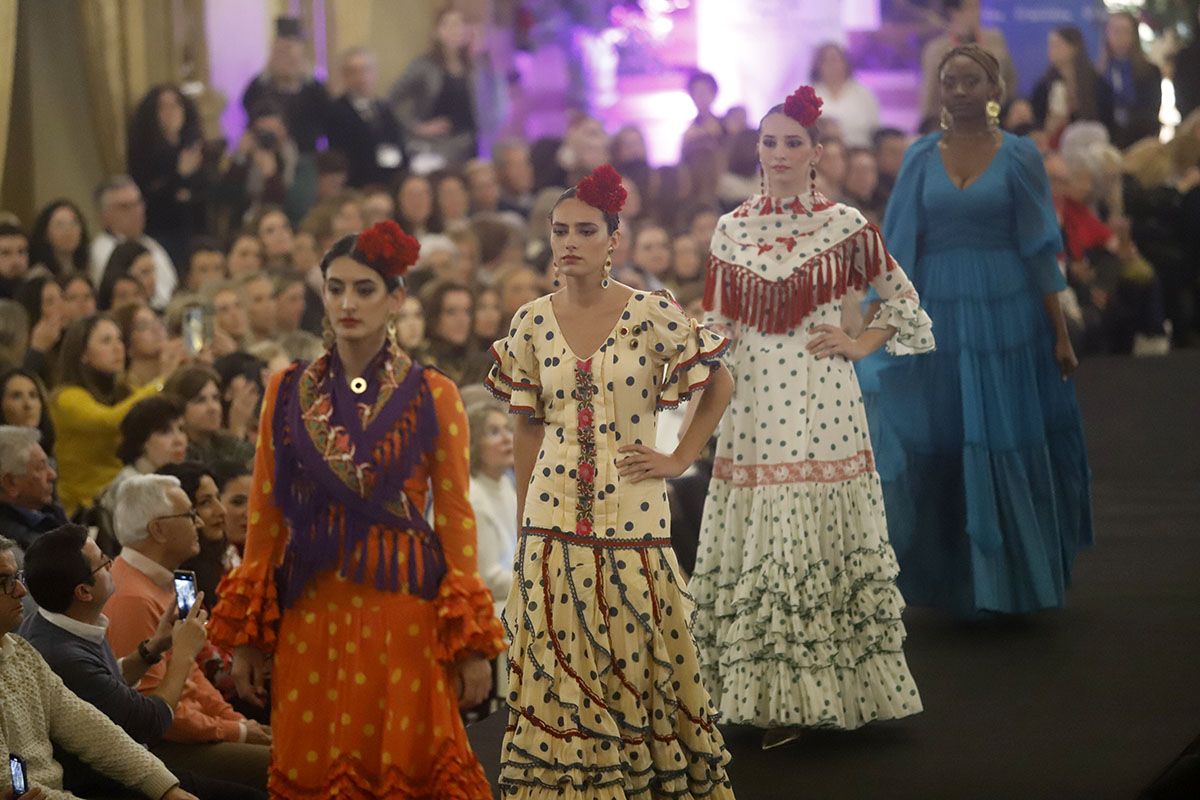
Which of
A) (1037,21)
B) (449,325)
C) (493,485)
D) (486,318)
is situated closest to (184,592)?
(493,485)

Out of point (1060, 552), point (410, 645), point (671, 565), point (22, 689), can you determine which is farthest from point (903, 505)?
point (22, 689)

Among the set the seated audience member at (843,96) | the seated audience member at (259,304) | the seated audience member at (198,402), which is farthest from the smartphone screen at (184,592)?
the seated audience member at (843,96)

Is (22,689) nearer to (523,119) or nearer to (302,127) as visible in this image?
(302,127)

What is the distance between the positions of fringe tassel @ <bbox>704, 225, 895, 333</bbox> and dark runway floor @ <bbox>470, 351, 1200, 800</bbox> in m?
1.16

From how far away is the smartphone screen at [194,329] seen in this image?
28.1 feet

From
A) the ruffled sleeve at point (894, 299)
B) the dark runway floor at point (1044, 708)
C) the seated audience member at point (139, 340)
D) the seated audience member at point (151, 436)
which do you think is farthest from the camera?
the seated audience member at point (139, 340)

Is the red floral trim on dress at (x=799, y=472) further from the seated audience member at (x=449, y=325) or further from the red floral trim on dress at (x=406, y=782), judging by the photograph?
the seated audience member at (x=449, y=325)

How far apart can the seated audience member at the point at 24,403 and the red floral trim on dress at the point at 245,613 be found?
285 centimetres

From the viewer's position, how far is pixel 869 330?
18.3 ft

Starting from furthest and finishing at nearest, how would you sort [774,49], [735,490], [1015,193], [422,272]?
[774,49]
[422,272]
[1015,193]
[735,490]

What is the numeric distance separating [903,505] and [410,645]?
9.04ft

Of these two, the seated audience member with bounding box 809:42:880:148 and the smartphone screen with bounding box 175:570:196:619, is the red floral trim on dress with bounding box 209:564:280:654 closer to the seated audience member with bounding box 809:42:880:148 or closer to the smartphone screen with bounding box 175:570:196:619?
the smartphone screen with bounding box 175:570:196:619

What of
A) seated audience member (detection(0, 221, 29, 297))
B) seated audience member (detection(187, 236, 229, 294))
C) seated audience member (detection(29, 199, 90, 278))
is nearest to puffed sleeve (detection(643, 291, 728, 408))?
seated audience member (detection(0, 221, 29, 297))

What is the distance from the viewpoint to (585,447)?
4402mm
